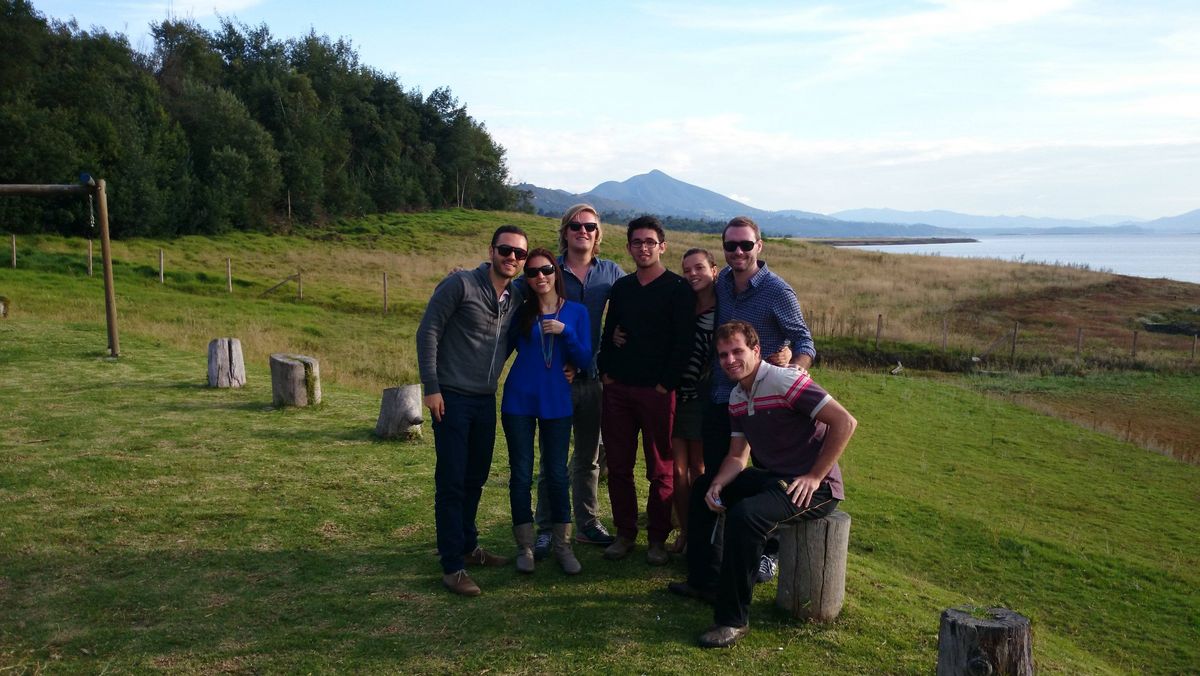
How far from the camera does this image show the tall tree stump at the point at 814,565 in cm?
473

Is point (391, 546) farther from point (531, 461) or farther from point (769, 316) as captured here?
point (769, 316)

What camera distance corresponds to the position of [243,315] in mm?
22000

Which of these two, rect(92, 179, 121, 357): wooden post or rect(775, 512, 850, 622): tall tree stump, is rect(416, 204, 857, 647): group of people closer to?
rect(775, 512, 850, 622): tall tree stump

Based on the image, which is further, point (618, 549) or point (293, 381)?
point (293, 381)

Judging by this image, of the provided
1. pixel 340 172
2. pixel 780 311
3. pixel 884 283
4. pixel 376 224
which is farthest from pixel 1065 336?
pixel 340 172

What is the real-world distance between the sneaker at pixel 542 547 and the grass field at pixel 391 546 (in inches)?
9.7

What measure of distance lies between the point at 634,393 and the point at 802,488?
1294 millimetres

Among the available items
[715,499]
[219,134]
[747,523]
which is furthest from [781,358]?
[219,134]

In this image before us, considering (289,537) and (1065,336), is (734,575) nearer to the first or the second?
(289,537)

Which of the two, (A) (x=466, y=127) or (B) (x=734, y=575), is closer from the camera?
(B) (x=734, y=575)

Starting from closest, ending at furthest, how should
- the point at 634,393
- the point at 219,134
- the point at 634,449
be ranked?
the point at 634,393 → the point at 634,449 → the point at 219,134

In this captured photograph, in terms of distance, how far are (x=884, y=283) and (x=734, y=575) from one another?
40320mm

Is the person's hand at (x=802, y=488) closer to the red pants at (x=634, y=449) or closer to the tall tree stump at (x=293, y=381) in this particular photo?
the red pants at (x=634, y=449)

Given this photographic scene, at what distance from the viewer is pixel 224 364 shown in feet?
36.9
